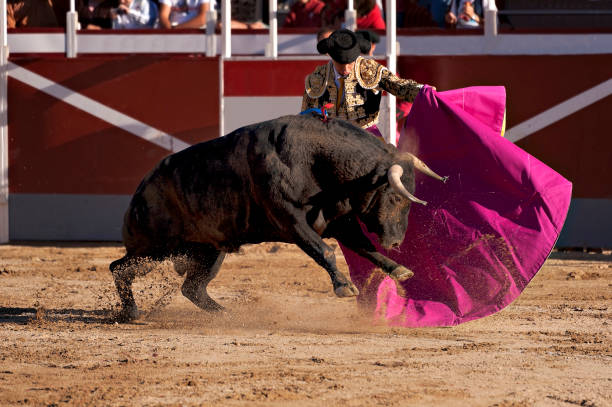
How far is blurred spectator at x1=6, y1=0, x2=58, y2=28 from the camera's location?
27.8 feet

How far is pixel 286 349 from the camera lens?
428 centimetres

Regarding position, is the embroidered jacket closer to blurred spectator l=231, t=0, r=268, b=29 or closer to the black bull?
the black bull

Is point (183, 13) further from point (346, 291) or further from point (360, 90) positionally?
point (346, 291)

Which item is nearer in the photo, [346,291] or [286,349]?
[286,349]

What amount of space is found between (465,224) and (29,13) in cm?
493

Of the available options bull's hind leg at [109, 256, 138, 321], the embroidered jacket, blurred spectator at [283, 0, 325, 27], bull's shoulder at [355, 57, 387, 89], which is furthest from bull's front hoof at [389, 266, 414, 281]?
blurred spectator at [283, 0, 325, 27]

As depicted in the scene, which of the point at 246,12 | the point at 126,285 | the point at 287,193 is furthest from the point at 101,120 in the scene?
the point at 287,193

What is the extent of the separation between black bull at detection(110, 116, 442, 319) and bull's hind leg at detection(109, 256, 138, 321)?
0.18m

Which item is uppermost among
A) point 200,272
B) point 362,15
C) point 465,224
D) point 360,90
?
point 362,15

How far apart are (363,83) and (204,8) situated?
3.39 m

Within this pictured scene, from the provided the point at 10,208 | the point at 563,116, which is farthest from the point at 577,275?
the point at 10,208

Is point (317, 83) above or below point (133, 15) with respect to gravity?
below

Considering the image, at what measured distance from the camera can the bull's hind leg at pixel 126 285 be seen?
5.12 m

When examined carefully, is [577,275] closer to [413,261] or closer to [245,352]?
[413,261]
